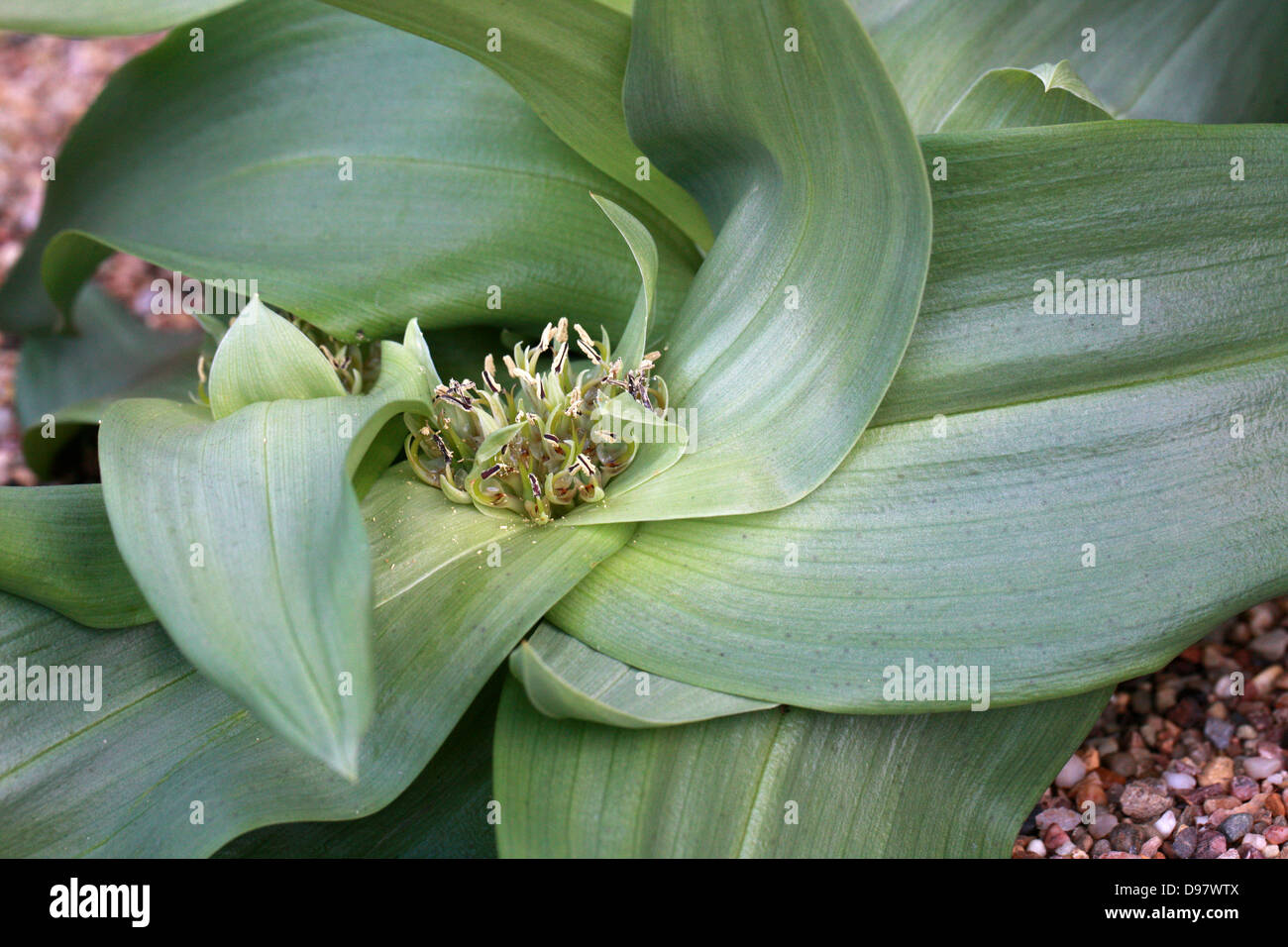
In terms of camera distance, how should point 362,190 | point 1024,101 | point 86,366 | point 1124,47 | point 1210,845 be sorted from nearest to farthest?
point 1210,845, point 1024,101, point 362,190, point 1124,47, point 86,366

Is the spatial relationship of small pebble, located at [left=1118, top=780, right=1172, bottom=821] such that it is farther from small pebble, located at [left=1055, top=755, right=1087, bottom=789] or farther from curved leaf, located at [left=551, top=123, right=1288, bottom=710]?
curved leaf, located at [left=551, top=123, right=1288, bottom=710]

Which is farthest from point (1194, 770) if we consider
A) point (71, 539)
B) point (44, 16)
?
point (44, 16)

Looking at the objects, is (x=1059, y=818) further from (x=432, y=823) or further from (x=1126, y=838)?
(x=432, y=823)

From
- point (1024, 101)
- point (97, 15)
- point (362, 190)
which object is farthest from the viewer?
point (362, 190)

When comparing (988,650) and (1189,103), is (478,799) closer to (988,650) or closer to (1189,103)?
(988,650)

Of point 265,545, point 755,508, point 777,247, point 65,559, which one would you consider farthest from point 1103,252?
point 65,559

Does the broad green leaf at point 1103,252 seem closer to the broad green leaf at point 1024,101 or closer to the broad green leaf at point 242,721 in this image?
the broad green leaf at point 1024,101
